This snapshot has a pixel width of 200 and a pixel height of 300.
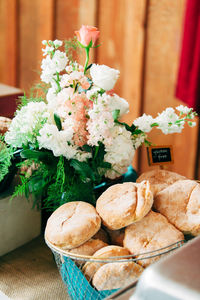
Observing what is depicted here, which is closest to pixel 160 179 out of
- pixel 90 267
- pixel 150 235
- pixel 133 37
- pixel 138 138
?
pixel 138 138

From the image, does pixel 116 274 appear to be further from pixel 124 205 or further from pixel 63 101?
pixel 63 101

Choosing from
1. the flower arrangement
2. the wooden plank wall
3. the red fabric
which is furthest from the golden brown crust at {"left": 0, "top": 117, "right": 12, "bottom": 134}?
the wooden plank wall

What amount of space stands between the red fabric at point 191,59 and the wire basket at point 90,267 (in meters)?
1.68

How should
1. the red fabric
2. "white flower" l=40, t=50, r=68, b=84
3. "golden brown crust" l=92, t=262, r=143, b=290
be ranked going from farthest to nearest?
the red fabric
"white flower" l=40, t=50, r=68, b=84
"golden brown crust" l=92, t=262, r=143, b=290

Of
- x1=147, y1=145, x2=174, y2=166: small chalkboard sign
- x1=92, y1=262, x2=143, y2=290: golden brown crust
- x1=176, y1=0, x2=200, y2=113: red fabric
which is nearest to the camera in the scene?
x1=92, y1=262, x2=143, y2=290: golden brown crust

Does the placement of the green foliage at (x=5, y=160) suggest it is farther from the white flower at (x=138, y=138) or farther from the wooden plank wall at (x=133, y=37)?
the wooden plank wall at (x=133, y=37)

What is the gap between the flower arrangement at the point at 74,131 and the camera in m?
0.99

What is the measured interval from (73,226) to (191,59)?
1.80 meters

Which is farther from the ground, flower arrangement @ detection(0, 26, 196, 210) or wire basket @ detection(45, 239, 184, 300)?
flower arrangement @ detection(0, 26, 196, 210)

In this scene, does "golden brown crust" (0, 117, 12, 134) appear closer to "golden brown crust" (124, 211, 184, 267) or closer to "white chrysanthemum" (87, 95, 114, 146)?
"white chrysanthemum" (87, 95, 114, 146)

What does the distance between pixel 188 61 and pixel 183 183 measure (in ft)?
5.25

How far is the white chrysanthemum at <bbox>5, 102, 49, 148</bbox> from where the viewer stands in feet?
3.35

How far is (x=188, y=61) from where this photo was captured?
2.44 m

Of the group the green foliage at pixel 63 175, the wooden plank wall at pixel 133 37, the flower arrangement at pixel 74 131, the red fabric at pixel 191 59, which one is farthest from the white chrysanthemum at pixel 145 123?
the wooden plank wall at pixel 133 37
